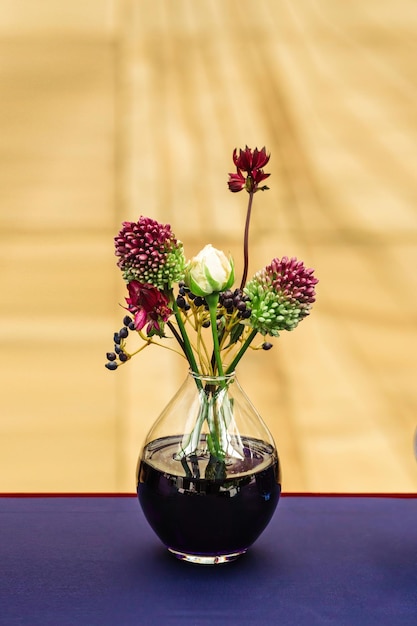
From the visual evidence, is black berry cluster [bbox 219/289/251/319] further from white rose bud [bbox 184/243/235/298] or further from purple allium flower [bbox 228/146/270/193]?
purple allium flower [bbox 228/146/270/193]

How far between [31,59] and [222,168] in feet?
1.41

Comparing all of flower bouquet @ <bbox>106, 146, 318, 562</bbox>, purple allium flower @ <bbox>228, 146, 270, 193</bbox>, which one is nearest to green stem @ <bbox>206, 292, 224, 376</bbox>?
flower bouquet @ <bbox>106, 146, 318, 562</bbox>

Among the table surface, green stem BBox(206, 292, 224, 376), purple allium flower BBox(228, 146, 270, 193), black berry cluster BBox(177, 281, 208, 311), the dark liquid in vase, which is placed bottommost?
the table surface

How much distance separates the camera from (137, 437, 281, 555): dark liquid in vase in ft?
3.05

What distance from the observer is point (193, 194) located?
1.61 meters

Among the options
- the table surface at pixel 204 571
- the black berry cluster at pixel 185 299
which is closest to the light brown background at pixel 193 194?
the table surface at pixel 204 571

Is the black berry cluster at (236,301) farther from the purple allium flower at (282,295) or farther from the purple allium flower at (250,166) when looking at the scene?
the purple allium flower at (250,166)

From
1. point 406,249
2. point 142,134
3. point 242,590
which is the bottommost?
point 242,590

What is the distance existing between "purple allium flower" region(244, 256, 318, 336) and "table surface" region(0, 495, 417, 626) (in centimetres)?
30

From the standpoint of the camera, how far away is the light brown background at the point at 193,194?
1.59 meters

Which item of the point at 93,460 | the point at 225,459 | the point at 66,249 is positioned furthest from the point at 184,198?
the point at 225,459

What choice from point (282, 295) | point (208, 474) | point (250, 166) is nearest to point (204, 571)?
point (208, 474)

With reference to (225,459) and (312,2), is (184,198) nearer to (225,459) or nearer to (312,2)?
(312,2)

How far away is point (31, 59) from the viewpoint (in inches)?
62.5
